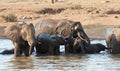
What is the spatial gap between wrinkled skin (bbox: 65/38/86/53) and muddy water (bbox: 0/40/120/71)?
0.48 meters

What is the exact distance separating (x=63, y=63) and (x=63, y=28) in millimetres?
3850

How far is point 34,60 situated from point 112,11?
19133mm

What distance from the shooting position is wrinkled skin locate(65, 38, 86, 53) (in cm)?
1917

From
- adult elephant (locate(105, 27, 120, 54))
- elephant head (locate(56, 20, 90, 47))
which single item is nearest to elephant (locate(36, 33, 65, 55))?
elephant head (locate(56, 20, 90, 47))

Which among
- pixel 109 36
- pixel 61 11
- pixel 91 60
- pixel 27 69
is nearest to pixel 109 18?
pixel 61 11

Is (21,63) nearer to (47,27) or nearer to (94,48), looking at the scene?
(94,48)

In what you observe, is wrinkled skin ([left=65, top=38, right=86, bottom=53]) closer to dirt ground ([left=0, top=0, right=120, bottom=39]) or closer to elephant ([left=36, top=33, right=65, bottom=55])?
elephant ([left=36, top=33, right=65, bottom=55])

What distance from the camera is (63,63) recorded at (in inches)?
651

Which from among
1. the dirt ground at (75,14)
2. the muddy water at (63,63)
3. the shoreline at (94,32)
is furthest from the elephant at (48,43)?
the dirt ground at (75,14)

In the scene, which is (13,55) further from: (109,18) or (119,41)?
(109,18)

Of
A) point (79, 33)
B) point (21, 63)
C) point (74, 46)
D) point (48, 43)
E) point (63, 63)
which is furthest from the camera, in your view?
point (79, 33)

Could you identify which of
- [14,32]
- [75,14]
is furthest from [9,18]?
[14,32]

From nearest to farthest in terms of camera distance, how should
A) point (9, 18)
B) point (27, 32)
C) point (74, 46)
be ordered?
1. point (27, 32)
2. point (74, 46)
3. point (9, 18)

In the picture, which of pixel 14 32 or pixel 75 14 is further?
pixel 75 14
